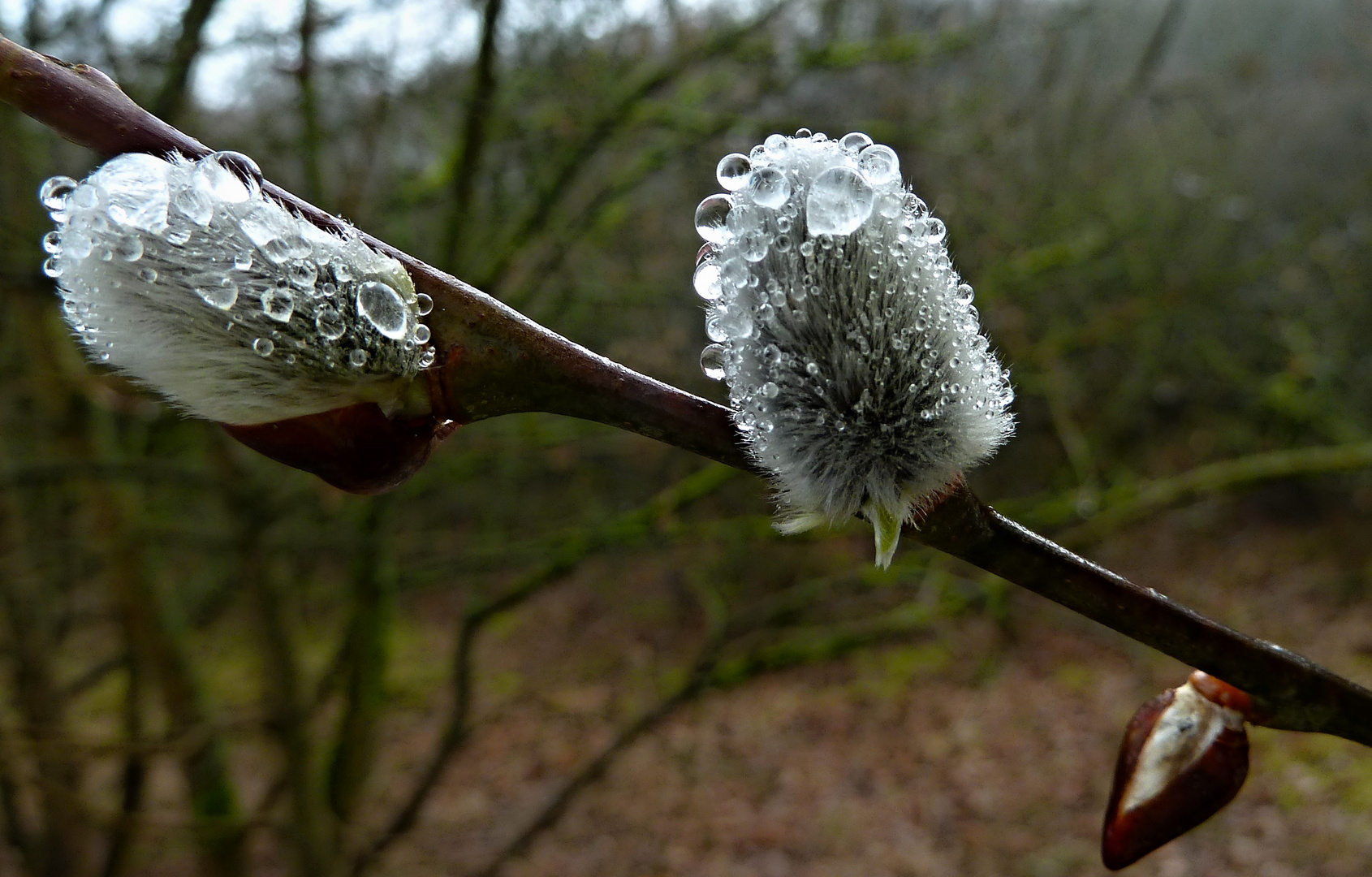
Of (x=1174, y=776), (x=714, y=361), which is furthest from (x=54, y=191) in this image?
(x=1174, y=776)

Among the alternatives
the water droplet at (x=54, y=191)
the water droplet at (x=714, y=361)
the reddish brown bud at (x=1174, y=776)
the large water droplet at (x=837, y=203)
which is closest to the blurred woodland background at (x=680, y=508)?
the water droplet at (x=54, y=191)

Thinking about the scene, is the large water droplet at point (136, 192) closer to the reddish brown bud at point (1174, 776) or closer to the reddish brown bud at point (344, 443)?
the reddish brown bud at point (344, 443)

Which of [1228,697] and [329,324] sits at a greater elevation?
[329,324]

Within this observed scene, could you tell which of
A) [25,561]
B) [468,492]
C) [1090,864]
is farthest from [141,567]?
[1090,864]

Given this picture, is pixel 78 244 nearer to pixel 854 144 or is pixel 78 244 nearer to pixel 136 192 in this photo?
pixel 136 192

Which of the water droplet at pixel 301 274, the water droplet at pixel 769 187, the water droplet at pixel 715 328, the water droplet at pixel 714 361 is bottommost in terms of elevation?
the water droplet at pixel 714 361

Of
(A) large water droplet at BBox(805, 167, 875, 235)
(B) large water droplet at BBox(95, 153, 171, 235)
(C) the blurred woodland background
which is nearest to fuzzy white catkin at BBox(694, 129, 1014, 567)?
(A) large water droplet at BBox(805, 167, 875, 235)

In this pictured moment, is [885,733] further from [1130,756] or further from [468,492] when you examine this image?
[1130,756]

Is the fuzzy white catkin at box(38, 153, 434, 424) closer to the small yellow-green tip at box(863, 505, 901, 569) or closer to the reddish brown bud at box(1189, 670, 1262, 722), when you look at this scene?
the small yellow-green tip at box(863, 505, 901, 569)
